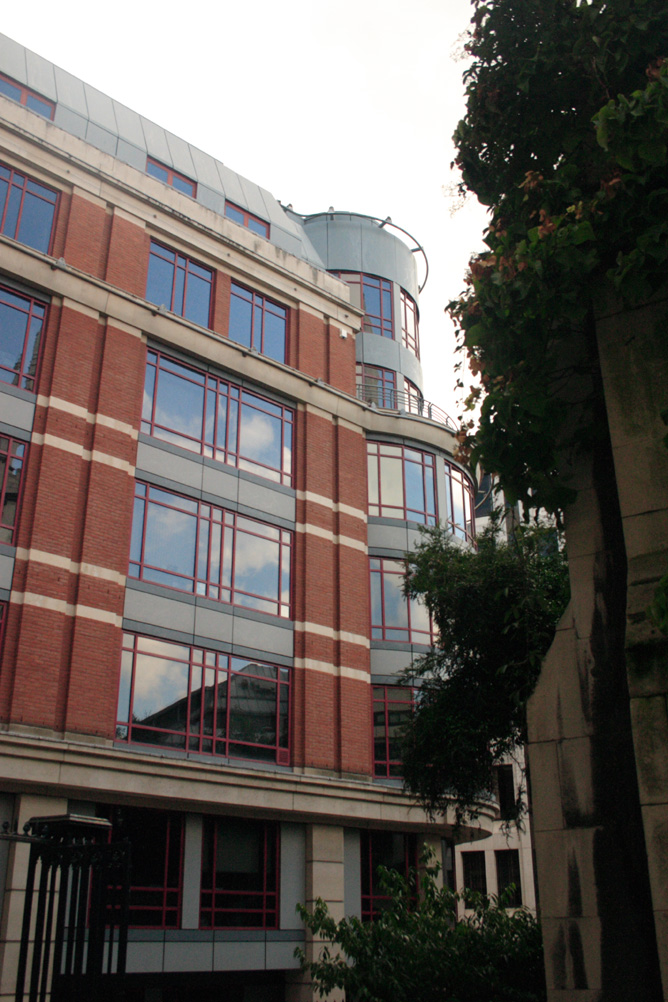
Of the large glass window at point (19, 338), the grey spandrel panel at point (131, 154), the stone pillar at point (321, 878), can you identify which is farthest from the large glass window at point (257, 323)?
the stone pillar at point (321, 878)

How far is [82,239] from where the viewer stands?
24.5 meters

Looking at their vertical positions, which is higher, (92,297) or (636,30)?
(92,297)

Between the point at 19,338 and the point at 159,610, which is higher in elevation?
the point at 19,338

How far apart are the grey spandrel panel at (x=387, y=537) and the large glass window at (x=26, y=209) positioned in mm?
11887

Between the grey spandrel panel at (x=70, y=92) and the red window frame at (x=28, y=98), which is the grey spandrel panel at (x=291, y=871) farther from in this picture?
the grey spandrel panel at (x=70, y=92)

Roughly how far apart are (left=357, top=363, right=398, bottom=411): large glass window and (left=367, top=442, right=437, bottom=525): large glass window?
420cm

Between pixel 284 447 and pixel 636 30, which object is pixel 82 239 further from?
pixel 636 30

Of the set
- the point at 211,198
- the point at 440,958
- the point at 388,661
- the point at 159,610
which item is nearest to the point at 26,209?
the point at 211,198

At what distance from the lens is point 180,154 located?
97.6 ft

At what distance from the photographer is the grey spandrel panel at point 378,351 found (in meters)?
34.6

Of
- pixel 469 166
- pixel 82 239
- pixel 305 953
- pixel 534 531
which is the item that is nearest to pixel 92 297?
pixel 82 239

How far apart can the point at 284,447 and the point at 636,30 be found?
18519 millimetres

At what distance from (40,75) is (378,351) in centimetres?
1434

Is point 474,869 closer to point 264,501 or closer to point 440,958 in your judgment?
point 264,501
